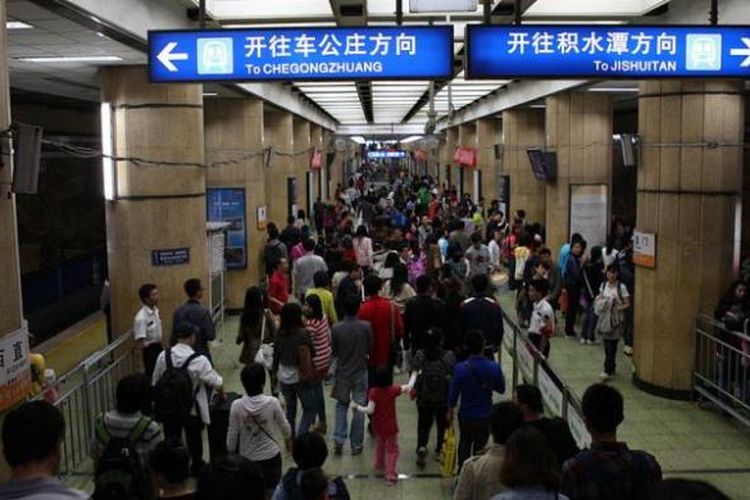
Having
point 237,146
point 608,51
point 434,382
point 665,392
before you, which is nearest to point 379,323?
point 434,382

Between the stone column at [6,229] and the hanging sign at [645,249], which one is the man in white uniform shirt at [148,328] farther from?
the hanging sign at [645,249]

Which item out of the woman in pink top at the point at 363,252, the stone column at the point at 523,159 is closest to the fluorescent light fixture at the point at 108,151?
the woman in pink top at the point at 363,252

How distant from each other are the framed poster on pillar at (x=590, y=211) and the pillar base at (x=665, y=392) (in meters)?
6.14

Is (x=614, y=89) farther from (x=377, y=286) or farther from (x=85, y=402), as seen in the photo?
(x=85, y=402)

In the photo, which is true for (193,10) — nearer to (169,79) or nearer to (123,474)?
(169,79)

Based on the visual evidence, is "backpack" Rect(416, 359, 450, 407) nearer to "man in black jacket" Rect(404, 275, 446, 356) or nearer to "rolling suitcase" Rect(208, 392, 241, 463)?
"man in black jacket" Rect(404, 275, 446, 356)

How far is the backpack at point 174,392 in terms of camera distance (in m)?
6.11

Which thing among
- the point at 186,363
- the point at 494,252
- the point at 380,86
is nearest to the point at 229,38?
the point at 186,363

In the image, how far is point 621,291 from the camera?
32.5ft

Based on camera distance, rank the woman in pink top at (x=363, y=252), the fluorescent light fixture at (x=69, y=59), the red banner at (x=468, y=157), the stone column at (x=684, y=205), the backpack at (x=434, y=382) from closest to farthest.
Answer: the backpack at (x=434, y=382) → the stone column at (x=684, y=205) → the fluorescent light fixture at (x=69, y=59) → the woman in pink top at (x=363, y=252) → the red banner at (x=468, y=157)

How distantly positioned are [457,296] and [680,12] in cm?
400

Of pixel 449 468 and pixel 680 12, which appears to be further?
pixel 680 12

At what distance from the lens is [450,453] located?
6.74 meters

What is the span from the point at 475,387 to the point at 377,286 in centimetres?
184
